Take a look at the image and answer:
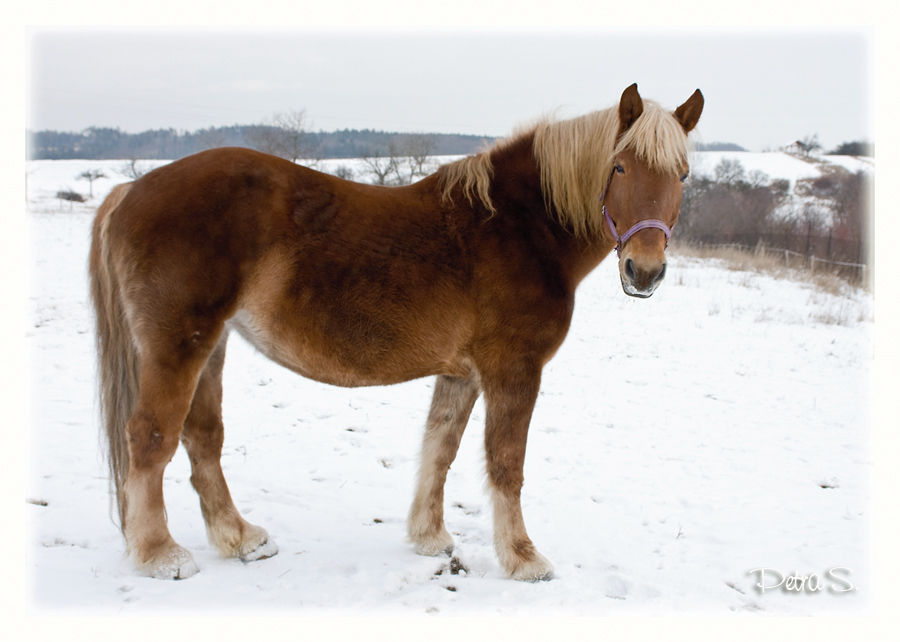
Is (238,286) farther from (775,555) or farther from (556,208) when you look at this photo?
(775,555)

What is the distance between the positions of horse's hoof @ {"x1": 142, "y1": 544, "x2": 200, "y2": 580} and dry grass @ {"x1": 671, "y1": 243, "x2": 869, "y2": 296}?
1628cm

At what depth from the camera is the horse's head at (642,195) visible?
8.40 feet

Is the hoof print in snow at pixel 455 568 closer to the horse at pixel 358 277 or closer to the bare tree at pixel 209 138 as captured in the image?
the horse at pixel 358 277

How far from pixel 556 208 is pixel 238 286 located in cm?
175

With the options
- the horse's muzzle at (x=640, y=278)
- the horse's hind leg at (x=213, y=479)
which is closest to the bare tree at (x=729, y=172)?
the horse's muzzle at (x=640, y=278)

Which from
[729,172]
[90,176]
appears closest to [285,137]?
[90,176]

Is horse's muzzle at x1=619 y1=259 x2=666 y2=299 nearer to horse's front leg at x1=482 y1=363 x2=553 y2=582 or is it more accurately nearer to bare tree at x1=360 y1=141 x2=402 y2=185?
horse's front leg at x1=482 y1=363 x2=553 y2=582

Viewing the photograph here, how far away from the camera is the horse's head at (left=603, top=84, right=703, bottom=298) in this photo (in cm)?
256

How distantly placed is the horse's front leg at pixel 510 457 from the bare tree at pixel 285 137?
74.2 feet

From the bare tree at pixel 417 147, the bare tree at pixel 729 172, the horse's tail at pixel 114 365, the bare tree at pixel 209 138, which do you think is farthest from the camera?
the bare tree at pixel 729 172

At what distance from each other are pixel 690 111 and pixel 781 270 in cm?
1644

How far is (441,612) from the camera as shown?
2660 mm

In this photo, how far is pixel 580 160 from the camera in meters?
2.98

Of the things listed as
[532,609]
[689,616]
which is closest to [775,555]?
[689,616]
